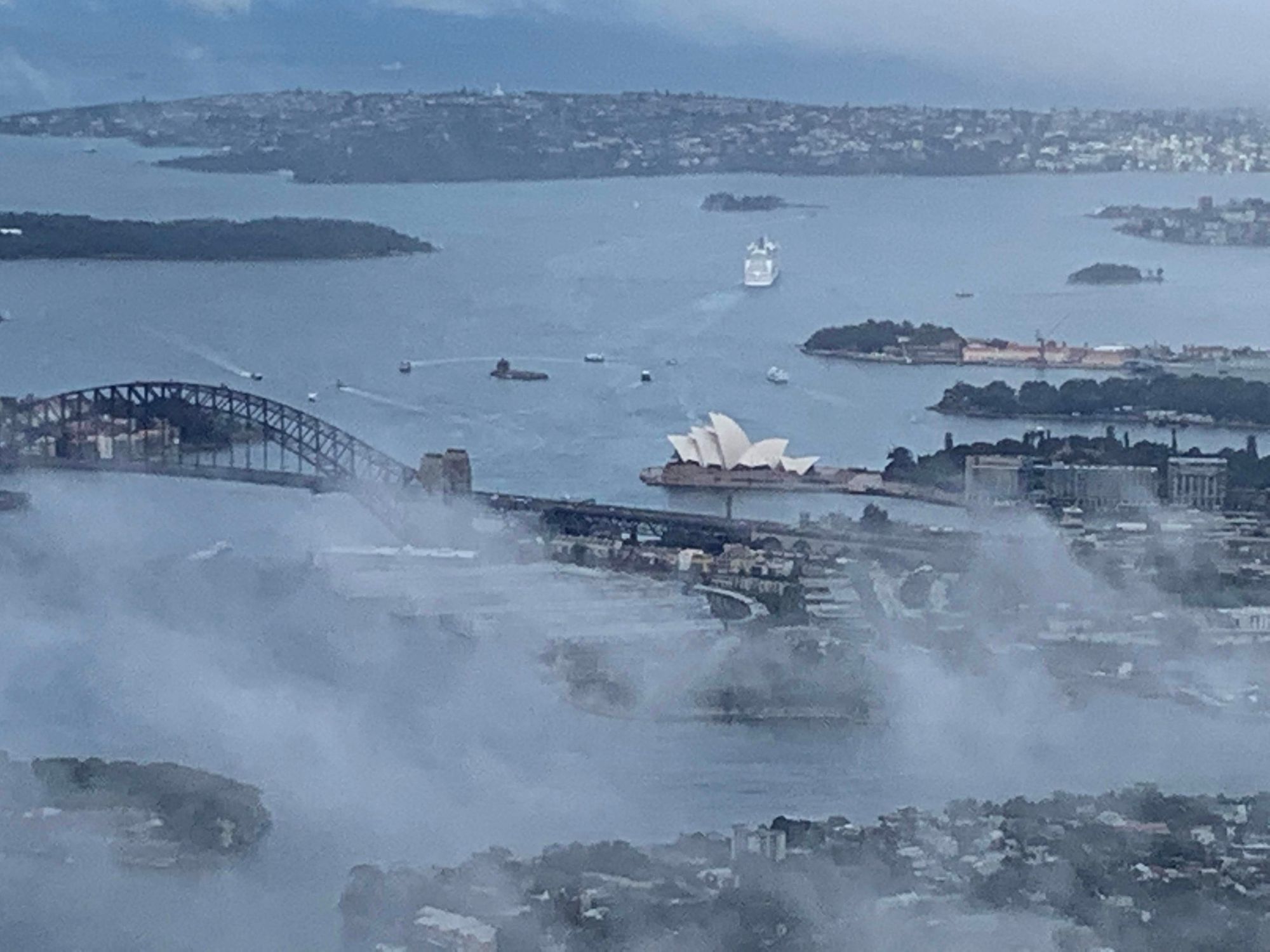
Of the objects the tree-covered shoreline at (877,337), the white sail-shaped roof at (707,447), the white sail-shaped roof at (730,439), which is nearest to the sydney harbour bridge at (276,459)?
the white sail-shaped roof at (707,447)

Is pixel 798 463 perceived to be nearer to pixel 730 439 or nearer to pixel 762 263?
pixel 730 439

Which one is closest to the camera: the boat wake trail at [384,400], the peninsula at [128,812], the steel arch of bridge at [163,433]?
the peninsula at [128,812]

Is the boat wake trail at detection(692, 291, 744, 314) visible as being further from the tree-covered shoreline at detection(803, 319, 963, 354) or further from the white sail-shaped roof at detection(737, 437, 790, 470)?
the white sail-shaped roof at detection(737, 437, 790, 470)

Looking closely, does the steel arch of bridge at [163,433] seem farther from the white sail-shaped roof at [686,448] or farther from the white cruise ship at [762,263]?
the white cruise ship at [762,263]

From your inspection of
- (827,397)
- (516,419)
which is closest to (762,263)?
(827,397)

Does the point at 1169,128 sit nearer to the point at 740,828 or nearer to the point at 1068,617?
the point at 1068,617
